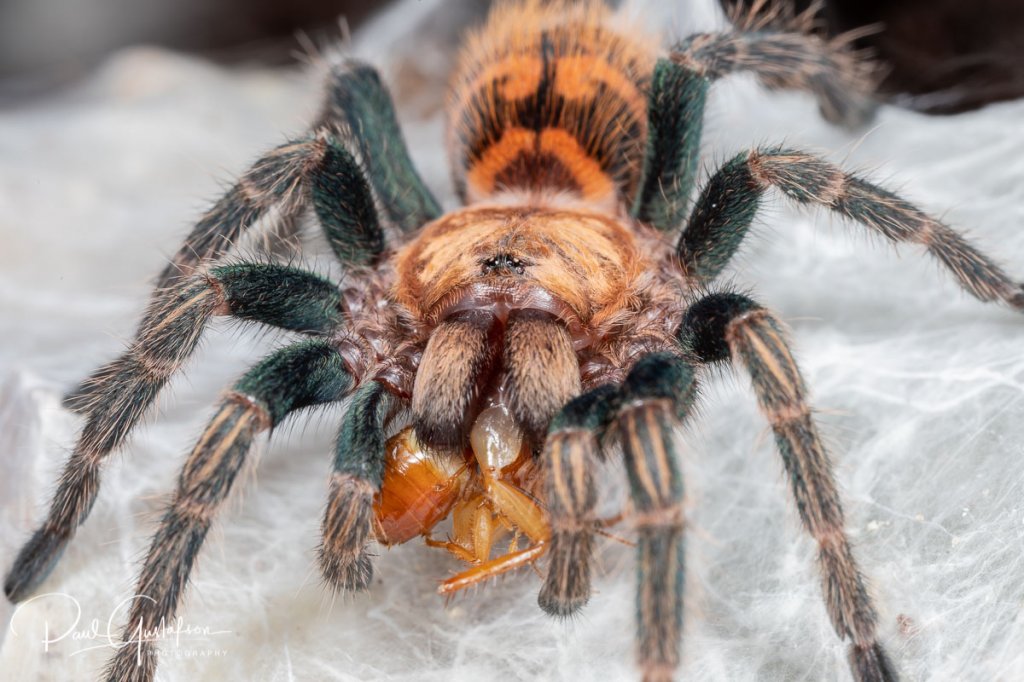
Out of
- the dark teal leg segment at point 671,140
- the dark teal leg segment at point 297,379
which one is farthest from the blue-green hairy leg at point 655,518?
the dark teal leg segment at point 671,140

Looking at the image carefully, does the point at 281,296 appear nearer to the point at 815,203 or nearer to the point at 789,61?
the point at 815,203

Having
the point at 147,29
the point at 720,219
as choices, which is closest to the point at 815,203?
A: the point at 720,219

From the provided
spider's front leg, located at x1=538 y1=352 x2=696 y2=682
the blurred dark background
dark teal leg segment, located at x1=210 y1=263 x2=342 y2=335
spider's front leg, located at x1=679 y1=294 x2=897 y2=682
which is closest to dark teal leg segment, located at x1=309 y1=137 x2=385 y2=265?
dark teal leg segment, located at x1=210 y1=263 x2=342 y2=335

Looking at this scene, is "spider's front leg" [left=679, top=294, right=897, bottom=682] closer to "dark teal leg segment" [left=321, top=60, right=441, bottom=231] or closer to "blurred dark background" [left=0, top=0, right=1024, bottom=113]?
"dark teal leg segment" [left=321, top=60, right=441, bottom=231]

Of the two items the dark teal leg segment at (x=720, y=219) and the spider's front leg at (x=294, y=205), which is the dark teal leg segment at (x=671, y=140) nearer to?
the dark teal leg segment at (x=720, y=219)

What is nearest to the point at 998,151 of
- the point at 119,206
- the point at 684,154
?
the point at 684,154
